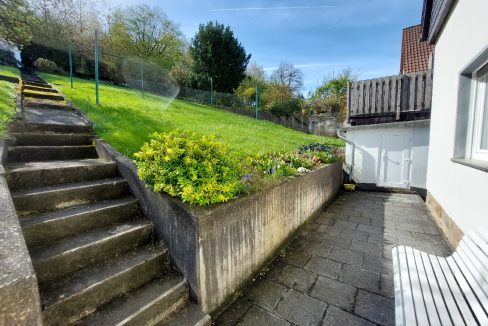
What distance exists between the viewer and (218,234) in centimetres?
222

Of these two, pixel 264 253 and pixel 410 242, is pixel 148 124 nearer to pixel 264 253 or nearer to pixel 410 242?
pixel 264 253

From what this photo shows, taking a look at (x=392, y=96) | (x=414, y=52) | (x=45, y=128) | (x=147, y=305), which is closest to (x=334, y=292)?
(x=147, y=305)

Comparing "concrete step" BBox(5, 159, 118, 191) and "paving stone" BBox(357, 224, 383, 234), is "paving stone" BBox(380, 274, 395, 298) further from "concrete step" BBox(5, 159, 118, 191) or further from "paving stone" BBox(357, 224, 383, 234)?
"concrete step" BBox(5, 159, 118, 191)

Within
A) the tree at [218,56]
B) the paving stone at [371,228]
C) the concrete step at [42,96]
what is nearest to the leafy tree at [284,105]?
the tree at [218,56]

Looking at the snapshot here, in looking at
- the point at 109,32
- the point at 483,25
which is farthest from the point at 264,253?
the point at 109,32

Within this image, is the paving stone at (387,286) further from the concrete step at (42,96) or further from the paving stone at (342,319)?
the concrete step at (42,96)

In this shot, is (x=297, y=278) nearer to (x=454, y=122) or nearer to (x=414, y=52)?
(x=454, y=122)

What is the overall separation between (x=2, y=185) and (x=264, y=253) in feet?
9.07

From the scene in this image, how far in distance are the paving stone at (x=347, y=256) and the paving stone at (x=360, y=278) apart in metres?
0.15

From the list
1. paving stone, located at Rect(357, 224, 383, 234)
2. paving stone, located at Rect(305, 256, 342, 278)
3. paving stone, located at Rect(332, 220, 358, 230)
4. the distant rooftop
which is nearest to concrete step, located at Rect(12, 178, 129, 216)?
paving stone, located at Rect(305, 256, 342, 278)

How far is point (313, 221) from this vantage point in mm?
4605

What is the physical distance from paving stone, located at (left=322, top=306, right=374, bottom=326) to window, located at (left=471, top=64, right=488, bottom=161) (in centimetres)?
244

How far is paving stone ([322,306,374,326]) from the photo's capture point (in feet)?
6.89

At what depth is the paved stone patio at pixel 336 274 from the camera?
86.7 inches
